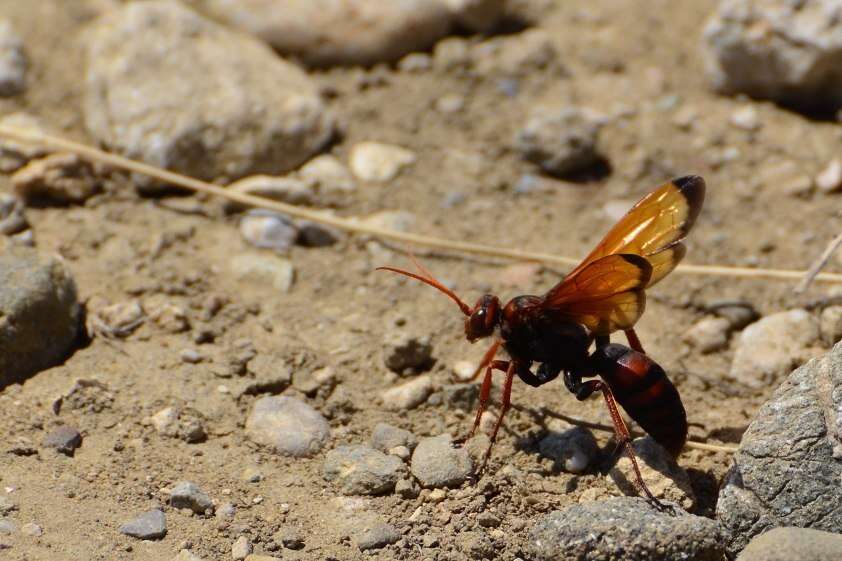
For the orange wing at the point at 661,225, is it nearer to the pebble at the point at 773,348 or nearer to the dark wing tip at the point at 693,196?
the dark wing tip at the point at 693,196

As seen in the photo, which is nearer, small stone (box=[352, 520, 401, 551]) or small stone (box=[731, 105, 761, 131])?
small stone (box=[352, 520, 401, 551])

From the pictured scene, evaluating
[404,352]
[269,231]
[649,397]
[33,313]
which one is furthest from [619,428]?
[33,313]

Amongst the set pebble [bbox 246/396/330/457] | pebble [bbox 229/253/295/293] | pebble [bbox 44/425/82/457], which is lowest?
pebble [bbox 44/425/82/457]

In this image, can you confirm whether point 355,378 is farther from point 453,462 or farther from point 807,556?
point 807,556

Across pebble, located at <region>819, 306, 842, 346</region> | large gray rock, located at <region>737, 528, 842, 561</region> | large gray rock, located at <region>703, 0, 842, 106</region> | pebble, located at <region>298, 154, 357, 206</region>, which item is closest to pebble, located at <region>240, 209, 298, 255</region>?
pebble, located at <region>298, 154, 357, 206</region>

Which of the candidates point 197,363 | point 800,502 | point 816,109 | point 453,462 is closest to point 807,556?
point 800,502

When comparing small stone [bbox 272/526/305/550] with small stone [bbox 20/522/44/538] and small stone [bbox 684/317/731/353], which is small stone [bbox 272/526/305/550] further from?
small stone [bbox 684/317/731/353]

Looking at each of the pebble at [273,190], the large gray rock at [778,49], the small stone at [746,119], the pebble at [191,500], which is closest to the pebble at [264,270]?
the pebble at [273,190]

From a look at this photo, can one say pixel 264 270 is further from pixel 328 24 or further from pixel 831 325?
pixel 831 325
